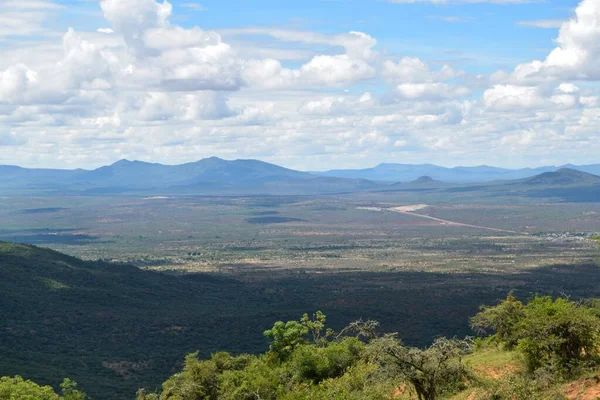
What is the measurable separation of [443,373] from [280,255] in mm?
143549

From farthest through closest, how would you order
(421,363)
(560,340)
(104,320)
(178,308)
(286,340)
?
1. (178,308)
2. (104,320)
3. (286,340)
4. (560,340)
5. (421,363)

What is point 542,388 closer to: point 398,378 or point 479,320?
point 398,378

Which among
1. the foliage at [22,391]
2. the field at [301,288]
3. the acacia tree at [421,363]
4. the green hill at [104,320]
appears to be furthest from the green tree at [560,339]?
the field at [301,288]

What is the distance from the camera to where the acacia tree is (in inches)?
976

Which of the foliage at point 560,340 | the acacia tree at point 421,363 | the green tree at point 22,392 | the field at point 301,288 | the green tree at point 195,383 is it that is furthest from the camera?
the field at point 301,288

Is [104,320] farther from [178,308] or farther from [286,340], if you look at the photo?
[286,340]

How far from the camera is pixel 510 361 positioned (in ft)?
107

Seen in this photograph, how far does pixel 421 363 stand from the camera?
24.9m

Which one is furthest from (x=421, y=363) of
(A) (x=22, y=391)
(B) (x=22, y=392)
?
(A) (x=22, y=391)

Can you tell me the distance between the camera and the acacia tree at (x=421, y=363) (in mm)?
24781

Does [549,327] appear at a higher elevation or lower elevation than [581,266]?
higher

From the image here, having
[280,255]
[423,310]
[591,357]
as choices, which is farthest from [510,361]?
[280,255]

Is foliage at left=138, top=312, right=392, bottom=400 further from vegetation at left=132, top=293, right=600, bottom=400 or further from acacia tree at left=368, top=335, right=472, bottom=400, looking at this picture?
acacia tree at left=368, top=335, right=472, bottom=400

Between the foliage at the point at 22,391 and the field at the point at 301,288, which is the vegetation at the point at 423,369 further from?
the field at the point at 301,288
